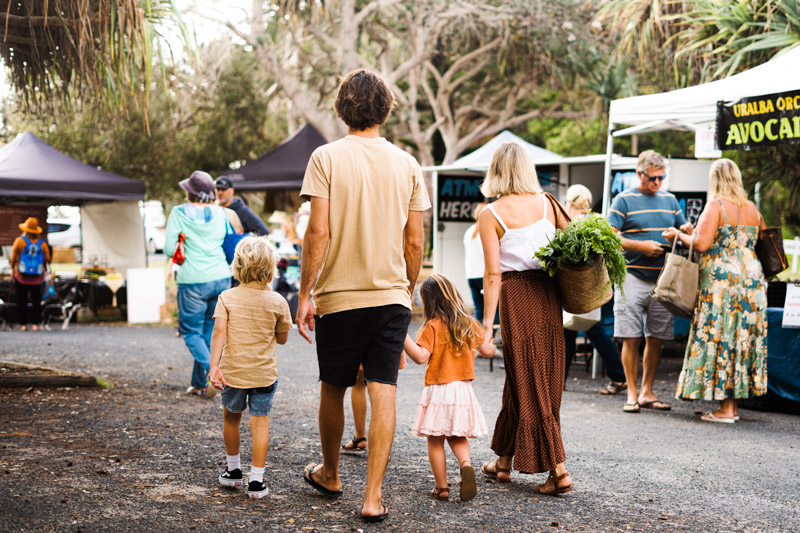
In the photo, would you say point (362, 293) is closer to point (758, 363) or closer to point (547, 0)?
point (758, 363)

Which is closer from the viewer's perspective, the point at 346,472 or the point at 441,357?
the point at 441,357

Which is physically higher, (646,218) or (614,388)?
(646,218)

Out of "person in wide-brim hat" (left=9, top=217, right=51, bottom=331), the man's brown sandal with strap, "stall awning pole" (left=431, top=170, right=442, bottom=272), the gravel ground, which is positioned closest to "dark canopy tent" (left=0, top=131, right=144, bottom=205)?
"person in wide-brim hat" (left=9, top=217, right=51, bottom=331)

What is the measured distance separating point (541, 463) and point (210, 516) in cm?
171

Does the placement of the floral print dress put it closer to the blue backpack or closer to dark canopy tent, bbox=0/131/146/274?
the blue backpack

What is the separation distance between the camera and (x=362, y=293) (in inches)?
152

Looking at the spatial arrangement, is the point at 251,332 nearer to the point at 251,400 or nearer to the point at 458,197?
the point at 251,400

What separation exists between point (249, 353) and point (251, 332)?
0.37 ft

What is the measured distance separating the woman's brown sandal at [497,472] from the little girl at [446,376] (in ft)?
1.34

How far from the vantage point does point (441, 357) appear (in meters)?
4.45

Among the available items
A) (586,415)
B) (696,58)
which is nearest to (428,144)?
(696,58)

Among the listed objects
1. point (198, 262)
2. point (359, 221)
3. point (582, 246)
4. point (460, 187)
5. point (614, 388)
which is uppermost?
point (460, 187)

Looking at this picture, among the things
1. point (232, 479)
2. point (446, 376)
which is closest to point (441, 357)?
point (446, 376)

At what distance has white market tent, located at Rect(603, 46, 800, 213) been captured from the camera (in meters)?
6.70
